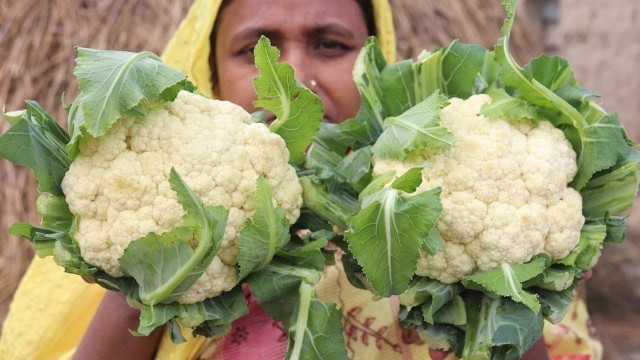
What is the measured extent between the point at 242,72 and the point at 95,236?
0.65m

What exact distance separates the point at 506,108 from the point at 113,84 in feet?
1.98

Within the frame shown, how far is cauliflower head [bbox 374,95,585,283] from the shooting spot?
3.41 feet

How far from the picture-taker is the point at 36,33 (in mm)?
2316

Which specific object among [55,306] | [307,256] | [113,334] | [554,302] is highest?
[307,256]

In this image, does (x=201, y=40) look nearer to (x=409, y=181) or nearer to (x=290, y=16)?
(x=290, y=16)

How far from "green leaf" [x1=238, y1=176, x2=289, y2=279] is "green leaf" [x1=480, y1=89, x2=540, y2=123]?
0.38 metres

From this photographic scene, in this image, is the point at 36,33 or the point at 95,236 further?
the point at 36,33

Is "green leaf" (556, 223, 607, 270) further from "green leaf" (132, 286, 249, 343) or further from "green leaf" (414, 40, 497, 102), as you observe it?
"green leaf" (132, 286, 249, 343)

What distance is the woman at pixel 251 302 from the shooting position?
1.30m

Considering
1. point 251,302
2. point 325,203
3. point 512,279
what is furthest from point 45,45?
point 512,279

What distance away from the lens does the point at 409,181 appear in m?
0.99

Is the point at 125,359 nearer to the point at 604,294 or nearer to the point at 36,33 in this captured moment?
the point at 36,33

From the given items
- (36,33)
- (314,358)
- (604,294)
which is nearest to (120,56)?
(314,358)

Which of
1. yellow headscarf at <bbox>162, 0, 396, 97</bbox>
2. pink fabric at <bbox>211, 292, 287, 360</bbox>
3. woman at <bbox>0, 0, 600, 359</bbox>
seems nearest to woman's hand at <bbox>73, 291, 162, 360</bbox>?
woman at <bbox>0, 0, 600, 359</bbox>
